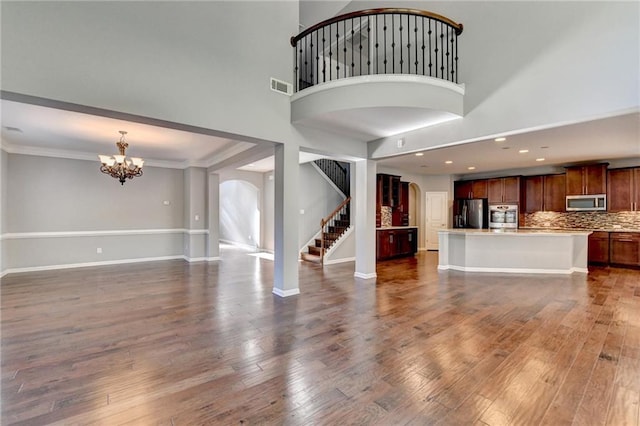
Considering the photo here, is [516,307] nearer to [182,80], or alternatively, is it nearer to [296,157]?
[296,157]

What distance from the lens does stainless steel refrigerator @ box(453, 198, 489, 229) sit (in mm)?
9172

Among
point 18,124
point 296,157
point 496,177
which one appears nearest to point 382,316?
point 296,157

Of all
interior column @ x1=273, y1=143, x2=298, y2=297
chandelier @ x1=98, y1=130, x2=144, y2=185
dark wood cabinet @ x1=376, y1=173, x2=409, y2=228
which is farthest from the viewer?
dark wood cabinet @ x1=376, y1=173, x2=409, y2=228

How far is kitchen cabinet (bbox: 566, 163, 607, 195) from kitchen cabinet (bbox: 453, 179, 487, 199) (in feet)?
7.01

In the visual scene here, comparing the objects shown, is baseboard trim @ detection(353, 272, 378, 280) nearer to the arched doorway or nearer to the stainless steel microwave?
the arched doorway

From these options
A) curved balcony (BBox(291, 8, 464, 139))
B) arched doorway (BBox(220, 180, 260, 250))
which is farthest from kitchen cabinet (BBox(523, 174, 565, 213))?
arched doorway (BBox(220, 180, 260, 250))

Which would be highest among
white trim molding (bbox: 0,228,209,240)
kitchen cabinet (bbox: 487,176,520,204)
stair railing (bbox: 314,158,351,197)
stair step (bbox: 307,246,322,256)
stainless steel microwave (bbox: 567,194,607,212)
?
stair railing (bbox: 314,158,351,197)

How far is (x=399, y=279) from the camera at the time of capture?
5.71 m

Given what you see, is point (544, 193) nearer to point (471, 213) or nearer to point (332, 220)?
point (471, 213)

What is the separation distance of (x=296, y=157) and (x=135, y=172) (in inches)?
137

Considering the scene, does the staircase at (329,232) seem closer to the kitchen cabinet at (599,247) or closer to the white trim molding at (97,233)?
Result: the white trim molding at (97,233)

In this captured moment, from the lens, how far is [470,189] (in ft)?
31.5

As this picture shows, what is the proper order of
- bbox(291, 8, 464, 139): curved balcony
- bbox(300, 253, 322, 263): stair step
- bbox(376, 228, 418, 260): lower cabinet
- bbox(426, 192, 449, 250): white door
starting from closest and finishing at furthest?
1. bbox(291, 8, 464, 139): curved balcony
2. bbox(300, 253, 322, 263): stair step
3. bbox(376, 228, 418, 260): lower cabinet
4. bbox(426, 192, 449, 250): white door

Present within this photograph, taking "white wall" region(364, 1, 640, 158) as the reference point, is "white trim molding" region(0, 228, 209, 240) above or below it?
below
